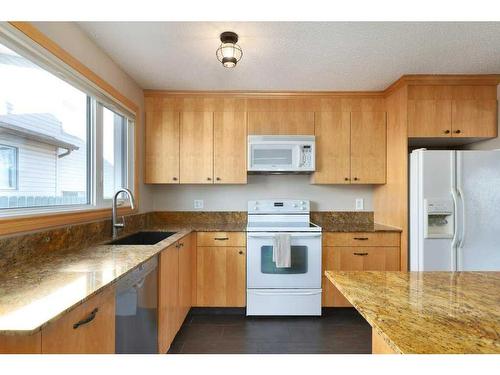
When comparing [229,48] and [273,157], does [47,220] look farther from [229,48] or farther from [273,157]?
[273,157]

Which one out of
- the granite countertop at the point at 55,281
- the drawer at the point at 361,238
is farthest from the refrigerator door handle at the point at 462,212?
the granite countertop at the point at 55,281

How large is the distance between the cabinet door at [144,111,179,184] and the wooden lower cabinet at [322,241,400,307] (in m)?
1.75

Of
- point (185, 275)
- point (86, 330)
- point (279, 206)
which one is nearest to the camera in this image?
point (86, 330)

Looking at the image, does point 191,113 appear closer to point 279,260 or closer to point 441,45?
point 279,260

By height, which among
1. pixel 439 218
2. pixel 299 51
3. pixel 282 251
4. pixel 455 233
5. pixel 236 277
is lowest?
pixel 236 277

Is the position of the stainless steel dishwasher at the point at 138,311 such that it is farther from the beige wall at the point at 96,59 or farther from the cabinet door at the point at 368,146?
the cabinet door at the point at 368,146

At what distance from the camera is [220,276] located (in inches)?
103

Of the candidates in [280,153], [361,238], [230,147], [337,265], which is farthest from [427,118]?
[230,147]

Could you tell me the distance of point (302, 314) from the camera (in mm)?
2539

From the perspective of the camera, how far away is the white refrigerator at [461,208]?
222 centimetres

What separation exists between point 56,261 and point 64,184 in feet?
2.07

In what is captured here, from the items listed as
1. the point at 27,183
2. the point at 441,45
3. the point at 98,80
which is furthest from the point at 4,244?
the point at 441,45

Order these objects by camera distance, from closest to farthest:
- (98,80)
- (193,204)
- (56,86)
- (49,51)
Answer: (49,51)
(56,86)
(98,80)
(193,204)

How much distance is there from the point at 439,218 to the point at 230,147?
2008mm
